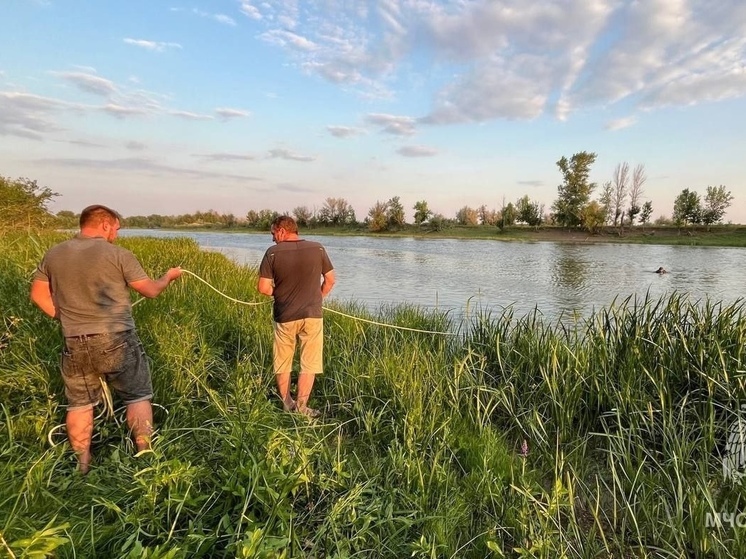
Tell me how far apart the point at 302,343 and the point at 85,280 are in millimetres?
2125

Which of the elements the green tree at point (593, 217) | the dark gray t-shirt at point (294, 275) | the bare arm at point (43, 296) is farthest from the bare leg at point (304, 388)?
the green tree at point (593, 217)

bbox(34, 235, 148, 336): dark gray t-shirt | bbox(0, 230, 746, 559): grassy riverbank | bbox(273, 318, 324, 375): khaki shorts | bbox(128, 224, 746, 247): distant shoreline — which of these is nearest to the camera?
bbox(0, 230, 746, 559): grassy riverbank

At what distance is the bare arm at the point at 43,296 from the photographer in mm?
3027

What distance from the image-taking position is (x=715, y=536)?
7.95 ft

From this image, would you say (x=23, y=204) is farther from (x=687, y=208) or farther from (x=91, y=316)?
(x=687, y=208)

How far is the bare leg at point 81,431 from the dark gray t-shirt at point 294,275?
1847 mm

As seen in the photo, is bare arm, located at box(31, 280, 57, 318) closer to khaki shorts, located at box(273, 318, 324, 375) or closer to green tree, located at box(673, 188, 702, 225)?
khaki shorts, located at box(273, 318, 324, 375)

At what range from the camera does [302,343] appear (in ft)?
14.9

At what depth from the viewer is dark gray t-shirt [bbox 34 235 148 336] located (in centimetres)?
297

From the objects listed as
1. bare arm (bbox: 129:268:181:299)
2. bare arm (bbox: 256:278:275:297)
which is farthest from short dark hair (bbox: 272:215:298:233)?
bare arm (bbox: 129:268:181:299)

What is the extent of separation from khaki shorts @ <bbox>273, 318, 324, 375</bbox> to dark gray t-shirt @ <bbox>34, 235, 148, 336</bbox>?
168 centimetres

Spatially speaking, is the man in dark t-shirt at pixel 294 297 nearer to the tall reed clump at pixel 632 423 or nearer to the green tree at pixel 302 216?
the tall reed clump at pixel 632 423

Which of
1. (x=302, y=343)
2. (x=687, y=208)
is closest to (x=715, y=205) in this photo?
(x=687, y=208)

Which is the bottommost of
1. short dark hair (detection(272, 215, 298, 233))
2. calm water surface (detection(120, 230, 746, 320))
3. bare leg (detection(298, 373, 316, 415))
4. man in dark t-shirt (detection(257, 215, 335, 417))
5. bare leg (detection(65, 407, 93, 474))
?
calm water surface (detection(120, 230, 746, 320))
